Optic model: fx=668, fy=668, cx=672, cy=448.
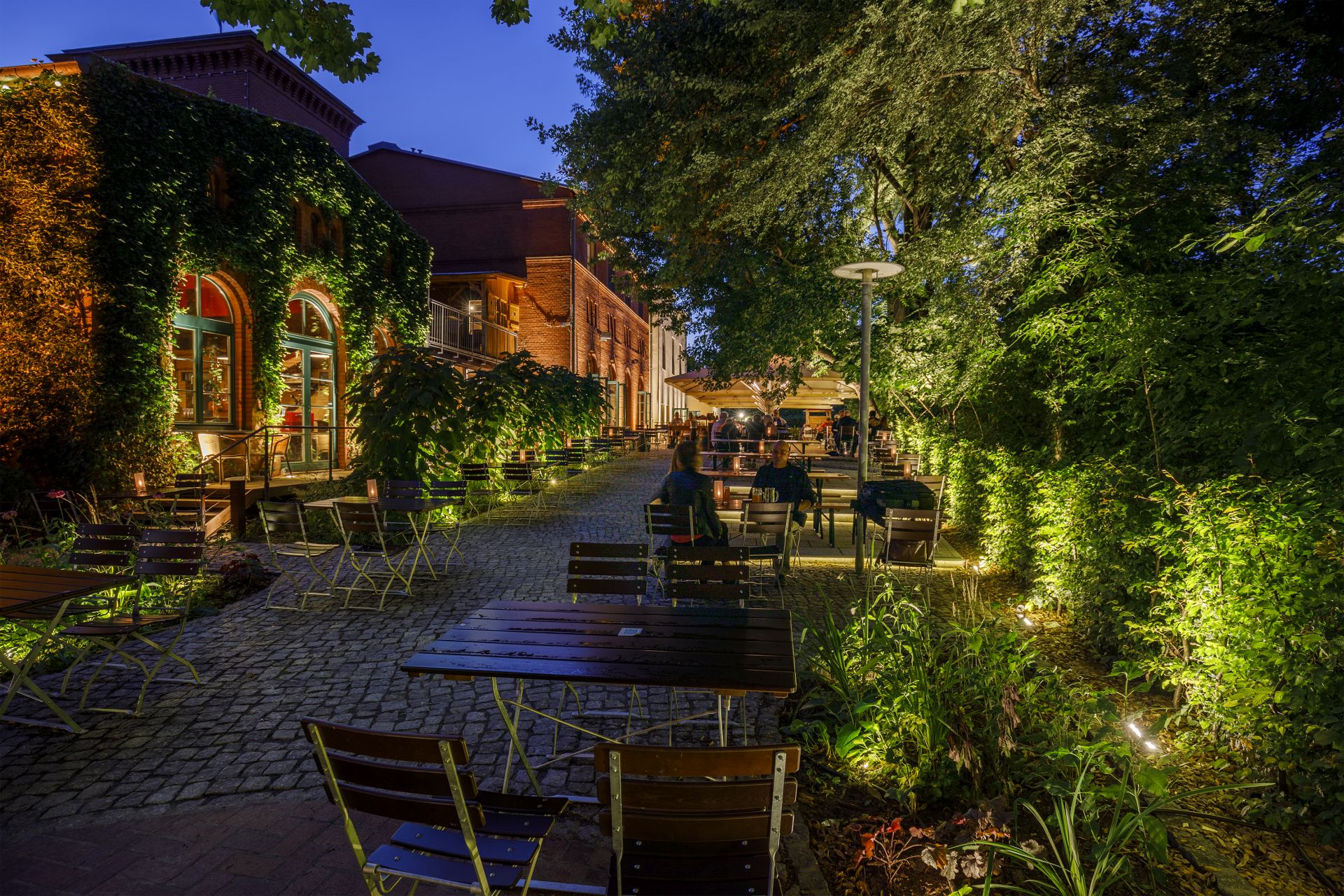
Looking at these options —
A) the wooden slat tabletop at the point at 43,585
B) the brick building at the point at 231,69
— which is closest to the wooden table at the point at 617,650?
the wooden slat tabletop at the point at 43,585

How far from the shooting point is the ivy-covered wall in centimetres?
876

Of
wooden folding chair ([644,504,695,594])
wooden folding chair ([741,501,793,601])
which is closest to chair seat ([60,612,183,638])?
wooden folding chair ([644,504,695,594])

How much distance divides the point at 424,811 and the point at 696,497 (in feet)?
13.6

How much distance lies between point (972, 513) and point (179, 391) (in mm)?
12281

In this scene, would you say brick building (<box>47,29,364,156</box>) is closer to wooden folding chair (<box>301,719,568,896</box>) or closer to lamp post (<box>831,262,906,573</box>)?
lamp post (<box>831,262,906,573</box>)

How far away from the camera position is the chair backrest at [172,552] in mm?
4219

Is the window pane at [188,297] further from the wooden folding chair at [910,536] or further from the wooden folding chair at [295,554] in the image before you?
the wooden folding chair at [910,536]

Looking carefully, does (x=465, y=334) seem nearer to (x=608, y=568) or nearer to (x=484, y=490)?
(x=484, y=490)

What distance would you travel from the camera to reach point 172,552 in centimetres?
424

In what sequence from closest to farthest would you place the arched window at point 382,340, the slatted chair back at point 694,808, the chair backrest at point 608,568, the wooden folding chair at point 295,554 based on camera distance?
the slatted chair back at point 694,808
the chair backrest at point 608,568
the wooden folding chair at point 295,554
the arched window at point 382,340

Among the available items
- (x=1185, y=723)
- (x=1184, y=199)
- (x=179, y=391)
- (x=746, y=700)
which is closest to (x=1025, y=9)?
(x=1184, y=199)

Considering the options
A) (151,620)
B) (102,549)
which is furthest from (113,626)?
(102,549)

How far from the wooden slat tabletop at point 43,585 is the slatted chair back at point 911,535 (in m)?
5.40

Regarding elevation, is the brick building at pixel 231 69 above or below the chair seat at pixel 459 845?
above
